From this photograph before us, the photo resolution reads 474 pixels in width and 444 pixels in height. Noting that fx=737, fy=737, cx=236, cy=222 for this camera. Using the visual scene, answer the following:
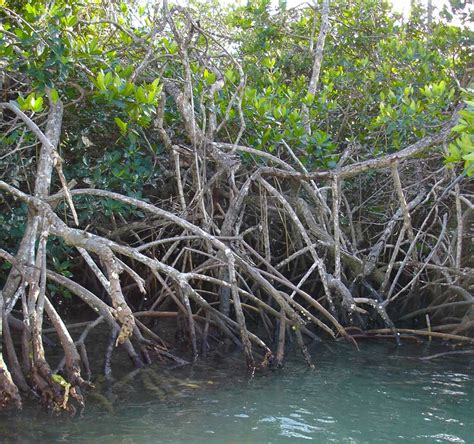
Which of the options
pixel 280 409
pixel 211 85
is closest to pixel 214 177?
pixel 211 85

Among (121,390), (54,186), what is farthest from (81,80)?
(121,390)

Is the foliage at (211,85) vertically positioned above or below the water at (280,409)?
above

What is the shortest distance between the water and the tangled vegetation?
18 centimetres

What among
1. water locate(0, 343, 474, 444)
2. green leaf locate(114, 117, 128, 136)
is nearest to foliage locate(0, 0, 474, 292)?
green leaf locate(114, 117, 128, 136)

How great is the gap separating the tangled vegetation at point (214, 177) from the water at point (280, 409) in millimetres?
179

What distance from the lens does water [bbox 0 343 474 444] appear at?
371cm

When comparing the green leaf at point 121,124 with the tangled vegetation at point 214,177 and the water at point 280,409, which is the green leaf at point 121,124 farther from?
the water at point 280,409

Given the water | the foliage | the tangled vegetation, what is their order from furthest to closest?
the foliage, the tangled vegetation, the water

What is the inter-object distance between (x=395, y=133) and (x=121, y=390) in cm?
293

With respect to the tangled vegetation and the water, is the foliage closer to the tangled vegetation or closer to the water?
the tangled vegetation

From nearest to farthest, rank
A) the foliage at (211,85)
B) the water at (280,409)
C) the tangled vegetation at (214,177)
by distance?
the water at (280,409), the tangled vegetation at (214,177), the foliage at (211,85)

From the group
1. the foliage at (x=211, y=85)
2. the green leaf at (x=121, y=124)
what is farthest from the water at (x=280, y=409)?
the green leaf at (x=121, y=124)

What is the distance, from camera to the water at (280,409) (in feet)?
12.2

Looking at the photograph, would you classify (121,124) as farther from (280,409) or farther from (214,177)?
(280,409)
